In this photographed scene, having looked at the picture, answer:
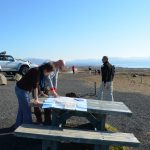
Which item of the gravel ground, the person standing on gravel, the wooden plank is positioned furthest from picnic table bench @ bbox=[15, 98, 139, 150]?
the person standing on gravel

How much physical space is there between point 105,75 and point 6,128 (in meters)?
6.38

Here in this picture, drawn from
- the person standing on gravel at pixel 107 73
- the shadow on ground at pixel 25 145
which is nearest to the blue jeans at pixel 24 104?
the shadow on ground at pixel 25 145

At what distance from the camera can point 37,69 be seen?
25.2 feet

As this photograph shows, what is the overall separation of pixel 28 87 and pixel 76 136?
1897 millimetres

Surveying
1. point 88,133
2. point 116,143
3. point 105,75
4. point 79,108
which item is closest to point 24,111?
point 79,108

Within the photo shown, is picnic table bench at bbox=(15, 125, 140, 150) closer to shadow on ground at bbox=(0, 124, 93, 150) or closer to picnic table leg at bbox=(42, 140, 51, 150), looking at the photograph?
picnic table leg at bbox=(42, 140, 51, 150)

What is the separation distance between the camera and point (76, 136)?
652 cm

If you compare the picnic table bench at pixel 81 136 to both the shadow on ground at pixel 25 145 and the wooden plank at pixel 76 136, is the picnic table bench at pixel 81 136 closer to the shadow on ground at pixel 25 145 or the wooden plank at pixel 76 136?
the wooden plank at pixel 76 136

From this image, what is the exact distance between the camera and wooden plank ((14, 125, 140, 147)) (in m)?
6.43

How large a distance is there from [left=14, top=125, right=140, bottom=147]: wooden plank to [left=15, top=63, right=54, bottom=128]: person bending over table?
1200 mm

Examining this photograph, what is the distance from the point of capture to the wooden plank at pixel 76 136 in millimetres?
6430

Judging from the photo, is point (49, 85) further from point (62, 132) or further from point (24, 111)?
point (62, 132)

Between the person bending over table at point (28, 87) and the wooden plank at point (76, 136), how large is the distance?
3.94 feet

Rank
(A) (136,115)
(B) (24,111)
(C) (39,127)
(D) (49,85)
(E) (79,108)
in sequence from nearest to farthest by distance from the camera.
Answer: (C) (39,127) < (E) (79,108) < (B) (24,111) < (D) (49,85) < (A) (136,115)
